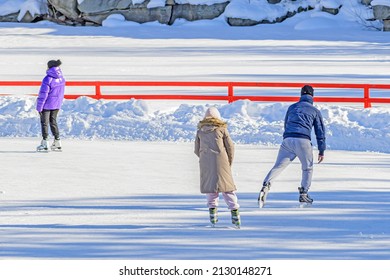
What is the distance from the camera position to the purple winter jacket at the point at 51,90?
15438 mm

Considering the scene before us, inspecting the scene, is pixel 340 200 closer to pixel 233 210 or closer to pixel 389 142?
pixel 233 210

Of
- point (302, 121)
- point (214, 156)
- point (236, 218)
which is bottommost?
point (236, 218)

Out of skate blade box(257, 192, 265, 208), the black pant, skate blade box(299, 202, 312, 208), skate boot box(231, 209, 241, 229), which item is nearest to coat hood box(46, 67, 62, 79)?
the black pant

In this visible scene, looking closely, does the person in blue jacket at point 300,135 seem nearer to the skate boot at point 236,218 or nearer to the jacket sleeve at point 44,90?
the skate boot at point 236,218

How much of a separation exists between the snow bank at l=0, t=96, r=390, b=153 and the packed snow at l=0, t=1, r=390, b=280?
24 millimetres

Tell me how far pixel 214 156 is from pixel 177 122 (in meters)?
9.34

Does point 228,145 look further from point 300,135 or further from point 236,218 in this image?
point 300,135

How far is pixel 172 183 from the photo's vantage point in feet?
43.5

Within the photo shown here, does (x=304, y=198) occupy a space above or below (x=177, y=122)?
below

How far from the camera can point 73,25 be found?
167 ft

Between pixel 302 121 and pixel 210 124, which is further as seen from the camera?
pixel 302 121

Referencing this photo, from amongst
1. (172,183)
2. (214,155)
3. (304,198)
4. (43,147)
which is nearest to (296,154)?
(304,198)

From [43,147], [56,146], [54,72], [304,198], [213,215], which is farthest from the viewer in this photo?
[56,146]

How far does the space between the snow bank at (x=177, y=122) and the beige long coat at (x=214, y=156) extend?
7707mm
